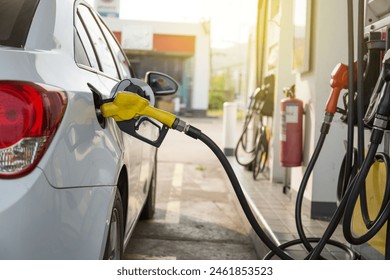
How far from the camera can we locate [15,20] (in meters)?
1.93

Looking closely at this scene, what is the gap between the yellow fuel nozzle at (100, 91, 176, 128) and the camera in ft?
6.81

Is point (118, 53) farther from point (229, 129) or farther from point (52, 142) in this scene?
point (229, 129)

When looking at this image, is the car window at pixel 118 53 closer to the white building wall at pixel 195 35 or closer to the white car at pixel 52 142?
the white car at pixel 52 142

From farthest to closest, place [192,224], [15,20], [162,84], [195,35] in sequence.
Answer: [195,35]
[192,224]
[162,84]
[15,20]

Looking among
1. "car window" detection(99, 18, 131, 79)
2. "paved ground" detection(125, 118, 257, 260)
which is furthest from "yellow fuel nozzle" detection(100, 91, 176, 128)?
"paved ground" detection(125, 118, 257, 260)

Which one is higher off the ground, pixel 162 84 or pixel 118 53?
pixel 118 53

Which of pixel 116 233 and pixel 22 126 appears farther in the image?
pixel 116 233

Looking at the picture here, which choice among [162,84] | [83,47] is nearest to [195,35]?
[162,84]

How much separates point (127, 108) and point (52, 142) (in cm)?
50

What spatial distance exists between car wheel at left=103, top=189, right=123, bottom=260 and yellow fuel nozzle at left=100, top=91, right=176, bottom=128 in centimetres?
37

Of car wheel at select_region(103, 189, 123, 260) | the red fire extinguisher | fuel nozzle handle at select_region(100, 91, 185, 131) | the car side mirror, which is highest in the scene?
the car side mirror

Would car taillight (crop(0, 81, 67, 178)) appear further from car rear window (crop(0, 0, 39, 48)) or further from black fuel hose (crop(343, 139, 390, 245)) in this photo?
black fuel hose (crop(343, 139, 390, 245))

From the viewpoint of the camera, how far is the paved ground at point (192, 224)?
3.88 m
